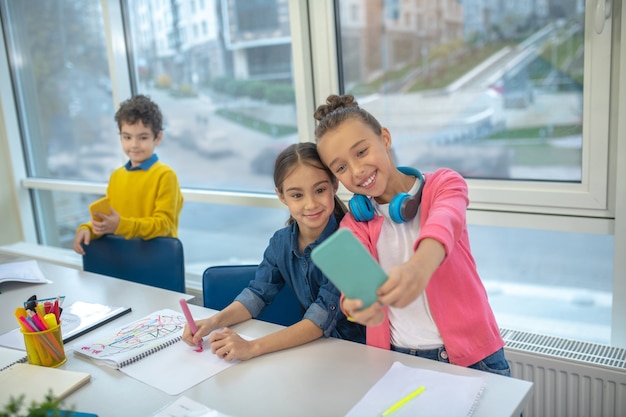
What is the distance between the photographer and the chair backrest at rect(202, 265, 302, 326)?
1837 mm

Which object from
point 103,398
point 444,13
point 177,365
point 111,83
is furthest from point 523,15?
point 111,83

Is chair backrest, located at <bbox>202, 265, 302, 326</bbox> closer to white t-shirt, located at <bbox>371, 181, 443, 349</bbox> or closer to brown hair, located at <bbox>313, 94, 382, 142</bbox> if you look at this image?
white t-shirt, located at <bbox>371, 181, 443, 349</bbox>

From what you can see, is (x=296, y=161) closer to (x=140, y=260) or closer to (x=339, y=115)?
(x=339, y=115)

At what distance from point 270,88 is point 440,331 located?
1.66 metres

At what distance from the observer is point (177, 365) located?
1.39 metres

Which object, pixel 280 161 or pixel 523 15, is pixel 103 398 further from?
pixel 523 15

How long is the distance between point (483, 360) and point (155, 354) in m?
0.84

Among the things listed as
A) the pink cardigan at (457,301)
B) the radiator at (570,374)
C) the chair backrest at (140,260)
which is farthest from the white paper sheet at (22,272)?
the radiator at (570,374)

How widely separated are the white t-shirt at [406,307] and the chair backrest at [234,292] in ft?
1.37

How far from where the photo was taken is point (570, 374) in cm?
181

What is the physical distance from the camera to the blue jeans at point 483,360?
147cm

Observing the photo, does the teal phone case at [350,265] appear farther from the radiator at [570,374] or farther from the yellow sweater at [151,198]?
the yellow sweater at [151,198]

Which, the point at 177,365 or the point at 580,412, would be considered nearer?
the point at 177,365

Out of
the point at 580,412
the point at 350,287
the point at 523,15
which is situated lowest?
the point at 580,412
